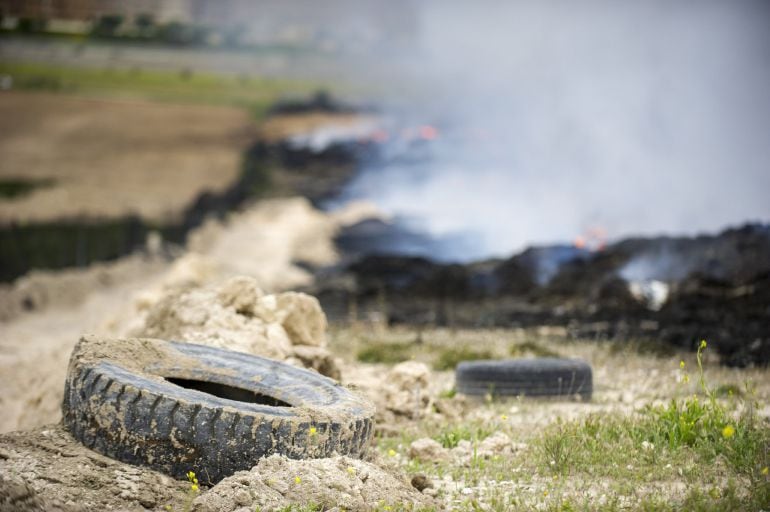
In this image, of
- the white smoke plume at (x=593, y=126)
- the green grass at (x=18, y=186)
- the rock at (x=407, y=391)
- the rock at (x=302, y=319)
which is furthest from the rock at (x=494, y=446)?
the green grass at (x=18, y=186)

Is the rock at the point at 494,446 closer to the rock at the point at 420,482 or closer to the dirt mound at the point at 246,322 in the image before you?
the rock at the point at 420,482

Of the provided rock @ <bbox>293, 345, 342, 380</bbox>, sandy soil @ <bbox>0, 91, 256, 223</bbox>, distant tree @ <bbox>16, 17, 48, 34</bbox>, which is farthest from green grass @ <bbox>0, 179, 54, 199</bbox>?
rock @ <bbox>293, 345, 342, 380</bbox>

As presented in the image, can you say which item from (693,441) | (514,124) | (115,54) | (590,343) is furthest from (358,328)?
(514,124)

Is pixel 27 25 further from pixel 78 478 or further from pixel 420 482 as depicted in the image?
pixel 420 482

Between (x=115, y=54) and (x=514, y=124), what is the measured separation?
17.8 m

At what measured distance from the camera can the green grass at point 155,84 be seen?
118ft

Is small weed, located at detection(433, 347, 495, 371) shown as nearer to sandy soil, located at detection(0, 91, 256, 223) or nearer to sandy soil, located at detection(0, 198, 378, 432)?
sandy soil, located at detection(0, 198, 378, 432)

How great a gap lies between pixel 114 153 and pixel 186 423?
1235 inches

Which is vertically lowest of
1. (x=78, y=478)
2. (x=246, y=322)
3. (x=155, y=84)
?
(x=78, y=478)

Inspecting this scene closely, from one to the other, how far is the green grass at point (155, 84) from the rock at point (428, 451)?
99.8 feet

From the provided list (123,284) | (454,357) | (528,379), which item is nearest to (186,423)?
(528,379)

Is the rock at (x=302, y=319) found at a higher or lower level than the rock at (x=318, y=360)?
higher

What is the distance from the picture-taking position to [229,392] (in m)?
8.61

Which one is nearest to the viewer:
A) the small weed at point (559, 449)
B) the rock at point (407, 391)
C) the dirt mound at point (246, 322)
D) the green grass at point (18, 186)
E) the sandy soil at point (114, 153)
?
the small weed at point (559, 449)
